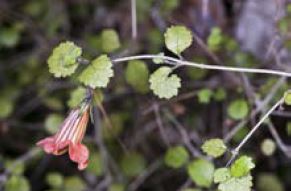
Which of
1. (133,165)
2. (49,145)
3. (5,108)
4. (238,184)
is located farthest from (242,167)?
(5,108)

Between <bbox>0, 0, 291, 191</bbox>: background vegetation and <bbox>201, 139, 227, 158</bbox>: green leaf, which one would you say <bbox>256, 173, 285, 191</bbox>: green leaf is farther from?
<bbox>201, 139, 227, 158</bbox>: green leaf

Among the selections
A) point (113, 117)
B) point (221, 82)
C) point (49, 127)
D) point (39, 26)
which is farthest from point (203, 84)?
point (39, 26)

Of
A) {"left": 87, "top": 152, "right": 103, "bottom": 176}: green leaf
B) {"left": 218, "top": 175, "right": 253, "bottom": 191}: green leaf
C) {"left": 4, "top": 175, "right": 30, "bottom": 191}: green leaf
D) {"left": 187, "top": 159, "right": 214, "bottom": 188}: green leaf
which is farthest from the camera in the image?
{"left": 87, "top": 152, "right": 103, "bottom": 176}: green leaf

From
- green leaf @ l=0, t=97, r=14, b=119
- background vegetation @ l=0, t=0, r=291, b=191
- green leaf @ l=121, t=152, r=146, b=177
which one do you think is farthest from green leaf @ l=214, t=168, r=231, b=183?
green leaf @ l=0, t=97, r=14, b=119

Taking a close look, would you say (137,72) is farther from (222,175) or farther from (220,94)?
(222,175)

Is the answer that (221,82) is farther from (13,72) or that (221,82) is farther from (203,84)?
(13,72)

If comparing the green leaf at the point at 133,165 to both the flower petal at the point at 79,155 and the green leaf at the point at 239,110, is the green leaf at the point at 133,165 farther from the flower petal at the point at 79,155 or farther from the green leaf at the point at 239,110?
the flower petal at the point at 79,155
